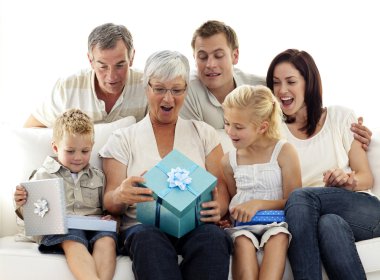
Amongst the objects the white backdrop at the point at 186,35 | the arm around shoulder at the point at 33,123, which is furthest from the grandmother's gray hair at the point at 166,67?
the white backdrop at the point at 186,35

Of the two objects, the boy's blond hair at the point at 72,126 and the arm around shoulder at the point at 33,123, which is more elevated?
the boy's blond hair at the point at 72,126

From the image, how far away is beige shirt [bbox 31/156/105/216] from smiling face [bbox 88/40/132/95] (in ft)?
1.47

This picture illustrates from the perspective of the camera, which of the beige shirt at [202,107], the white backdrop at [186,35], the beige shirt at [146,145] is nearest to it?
the beige shirt at [146,145]

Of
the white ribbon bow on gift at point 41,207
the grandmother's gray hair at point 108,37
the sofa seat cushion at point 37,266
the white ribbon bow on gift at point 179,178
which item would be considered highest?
the grandmother's gray hair at point 108,37

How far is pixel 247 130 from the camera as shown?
272 cm

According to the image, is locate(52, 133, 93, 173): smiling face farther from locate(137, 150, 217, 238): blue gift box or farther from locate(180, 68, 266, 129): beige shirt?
locate(180, 68, 266, 129): beige shirt

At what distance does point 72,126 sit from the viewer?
264 centimetres

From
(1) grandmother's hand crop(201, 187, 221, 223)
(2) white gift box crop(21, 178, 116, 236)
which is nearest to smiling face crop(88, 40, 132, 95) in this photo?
(2) white gift box crop(21, 178, 116, 236)

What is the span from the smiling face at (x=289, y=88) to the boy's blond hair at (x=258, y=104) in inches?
8.9

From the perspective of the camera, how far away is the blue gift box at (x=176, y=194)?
95.4 inches

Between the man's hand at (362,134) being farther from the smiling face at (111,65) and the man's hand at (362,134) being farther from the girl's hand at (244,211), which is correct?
the smiling face at (111,65)

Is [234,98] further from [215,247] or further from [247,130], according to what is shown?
[215,247]

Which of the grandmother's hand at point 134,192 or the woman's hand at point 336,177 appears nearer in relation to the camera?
the grandmother's hand at point 134,192

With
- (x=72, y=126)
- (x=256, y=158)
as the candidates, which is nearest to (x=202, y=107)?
(x=256, y=158)
